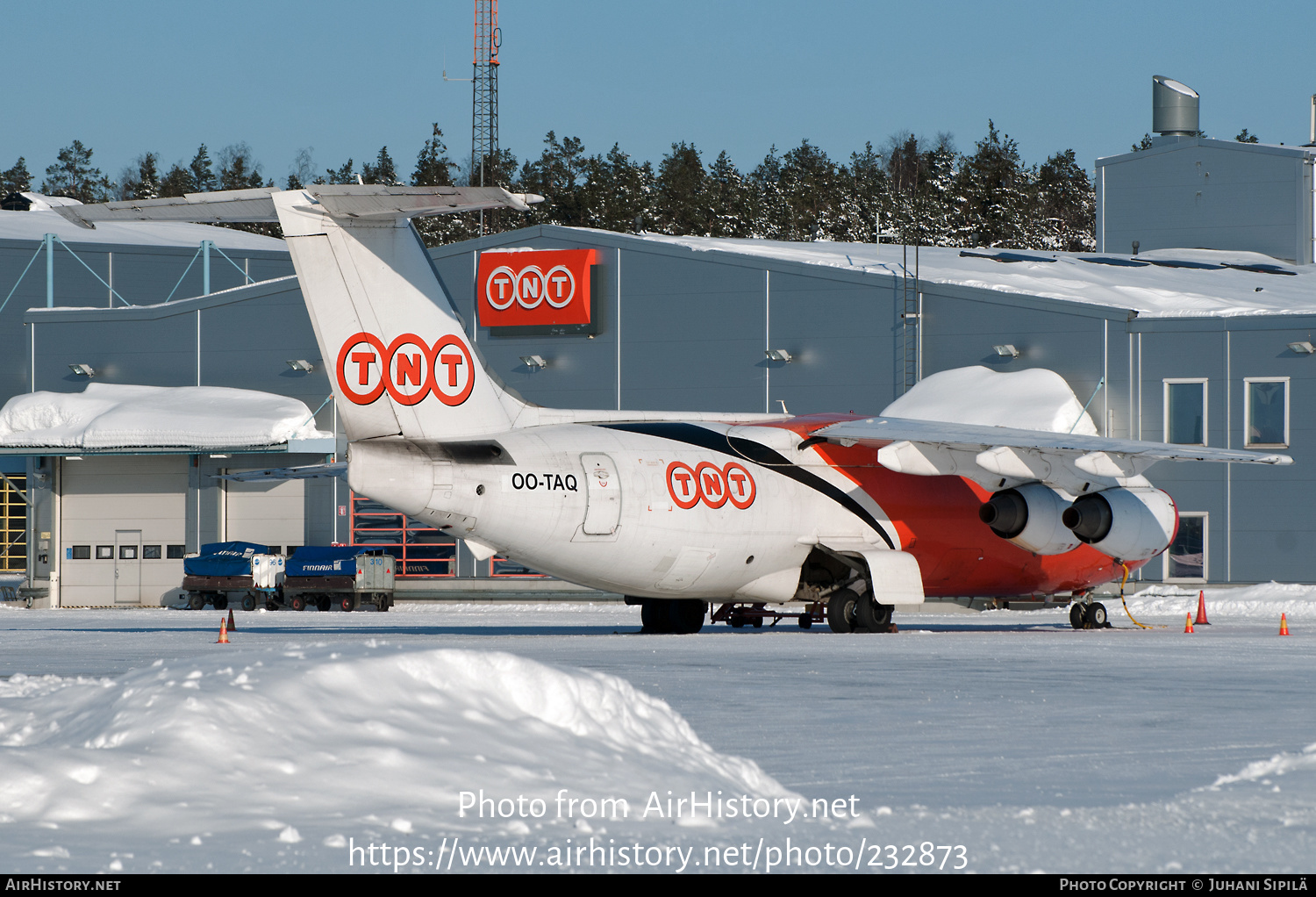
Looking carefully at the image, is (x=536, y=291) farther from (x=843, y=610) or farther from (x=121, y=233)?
(x=121, y=233)

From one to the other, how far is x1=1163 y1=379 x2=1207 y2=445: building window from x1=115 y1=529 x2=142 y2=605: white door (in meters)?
28.9

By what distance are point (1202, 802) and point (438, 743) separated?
151 inches

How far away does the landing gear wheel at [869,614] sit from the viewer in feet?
69.6

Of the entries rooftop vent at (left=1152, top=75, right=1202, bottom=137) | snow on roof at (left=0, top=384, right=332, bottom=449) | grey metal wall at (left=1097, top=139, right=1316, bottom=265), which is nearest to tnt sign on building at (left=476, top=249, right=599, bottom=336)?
snow on roof at (left=0, top=384, right=332, bottom=449)

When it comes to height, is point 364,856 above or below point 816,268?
below

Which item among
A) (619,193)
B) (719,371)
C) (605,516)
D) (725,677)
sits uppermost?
(619,193)

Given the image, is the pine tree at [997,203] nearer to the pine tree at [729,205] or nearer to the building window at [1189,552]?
the pine tree at [729,205]

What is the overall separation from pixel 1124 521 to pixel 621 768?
1590cm

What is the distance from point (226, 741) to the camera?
286 inches

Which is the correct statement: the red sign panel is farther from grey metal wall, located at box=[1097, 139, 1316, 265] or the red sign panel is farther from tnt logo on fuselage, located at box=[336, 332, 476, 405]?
grey metal wall, located at box=[1097, 139, 1316, 265]

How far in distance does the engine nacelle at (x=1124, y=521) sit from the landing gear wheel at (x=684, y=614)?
5.63 meters

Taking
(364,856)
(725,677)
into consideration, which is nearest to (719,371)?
(725,677)

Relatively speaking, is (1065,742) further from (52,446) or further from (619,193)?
(619,193)

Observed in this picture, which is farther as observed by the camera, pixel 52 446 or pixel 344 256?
pixel 52 446
